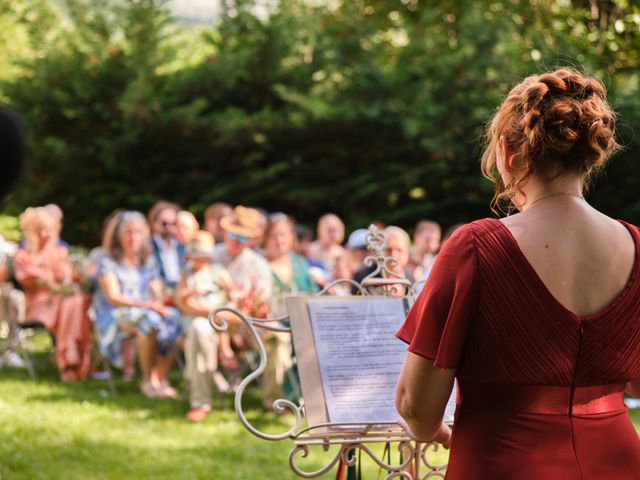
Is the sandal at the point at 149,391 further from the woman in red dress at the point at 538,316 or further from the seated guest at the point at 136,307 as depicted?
the woman in red dress at the point at 538,316

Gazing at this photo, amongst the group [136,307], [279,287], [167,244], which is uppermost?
[279,287]

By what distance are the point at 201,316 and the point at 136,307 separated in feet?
3.08

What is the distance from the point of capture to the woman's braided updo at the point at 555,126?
213 cm

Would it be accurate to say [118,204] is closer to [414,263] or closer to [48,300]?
[48,300]

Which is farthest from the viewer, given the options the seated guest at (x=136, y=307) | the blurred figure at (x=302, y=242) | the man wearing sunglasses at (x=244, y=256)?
the blurred figure at (x=302, y=242)

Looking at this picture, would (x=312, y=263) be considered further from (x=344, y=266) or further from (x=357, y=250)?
(x=357, y=250)

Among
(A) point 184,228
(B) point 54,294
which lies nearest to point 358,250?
(A) point 184,228

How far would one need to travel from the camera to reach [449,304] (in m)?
2.12

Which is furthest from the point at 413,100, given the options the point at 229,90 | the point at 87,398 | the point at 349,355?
the point at 349,355

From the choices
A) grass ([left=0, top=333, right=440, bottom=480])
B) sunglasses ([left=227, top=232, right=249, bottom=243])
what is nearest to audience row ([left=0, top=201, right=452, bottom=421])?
sunglasses ([left=227, top=232, right=249, bottom=243])

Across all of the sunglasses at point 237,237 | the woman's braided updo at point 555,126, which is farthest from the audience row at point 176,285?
the woman's braided updo at point 555,126

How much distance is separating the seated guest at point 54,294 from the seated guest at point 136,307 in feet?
1.96

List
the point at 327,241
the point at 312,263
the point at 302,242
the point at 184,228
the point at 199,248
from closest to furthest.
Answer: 1. the point at 199,248
2. the point at 184,228
3. the point at 312,263
4. the point at 327,241
5. the point at 302,242

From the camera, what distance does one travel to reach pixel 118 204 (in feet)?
46.0
